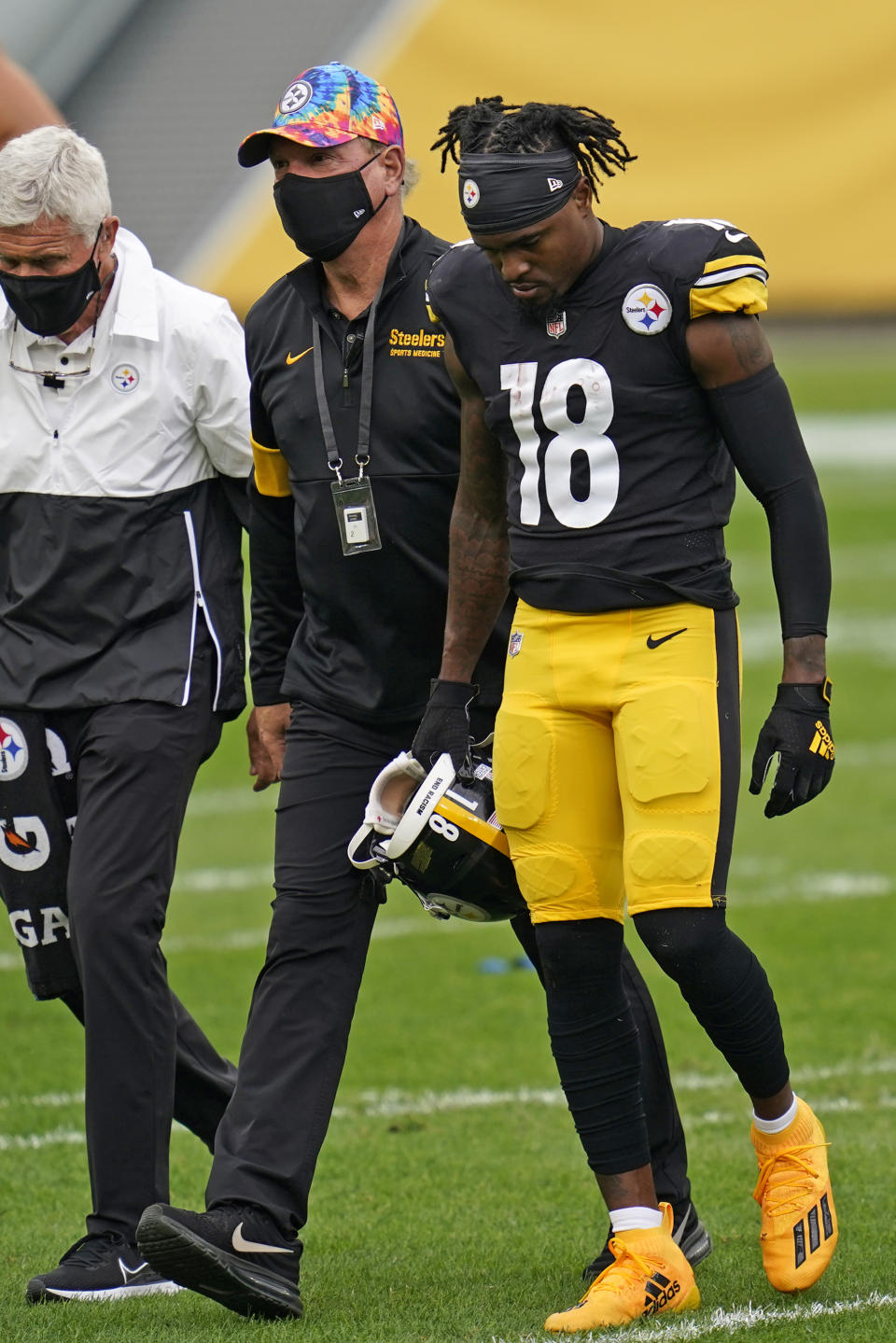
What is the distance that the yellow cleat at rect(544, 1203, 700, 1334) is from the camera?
12.0ft

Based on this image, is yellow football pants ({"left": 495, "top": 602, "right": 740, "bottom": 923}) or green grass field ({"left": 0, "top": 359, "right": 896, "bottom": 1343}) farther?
green grass field ({"left": 0, "top": 359, "right": 896, "bottom": 1343})

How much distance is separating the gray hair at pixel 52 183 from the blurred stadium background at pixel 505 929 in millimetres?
2195

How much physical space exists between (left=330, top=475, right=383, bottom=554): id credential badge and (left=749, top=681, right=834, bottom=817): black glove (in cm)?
95

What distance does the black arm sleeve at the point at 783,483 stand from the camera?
11.8 feet

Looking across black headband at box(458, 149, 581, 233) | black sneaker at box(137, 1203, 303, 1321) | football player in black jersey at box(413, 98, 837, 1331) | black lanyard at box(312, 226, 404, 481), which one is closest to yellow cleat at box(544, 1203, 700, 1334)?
football player in black jersey at box(413, 98, 837, 1331)

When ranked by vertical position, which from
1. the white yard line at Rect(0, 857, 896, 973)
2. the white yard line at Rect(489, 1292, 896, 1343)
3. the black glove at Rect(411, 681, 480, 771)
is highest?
the black glove at Rect(411, 681, 480, 771)

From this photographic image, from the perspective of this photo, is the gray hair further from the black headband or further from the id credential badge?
the black headband

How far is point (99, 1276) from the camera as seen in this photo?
4066mm

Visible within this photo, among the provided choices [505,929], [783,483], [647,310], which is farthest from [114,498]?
[505,929]

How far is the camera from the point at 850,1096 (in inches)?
225

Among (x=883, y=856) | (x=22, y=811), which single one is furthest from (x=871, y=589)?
(x=22, y=811)

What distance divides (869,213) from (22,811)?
16739mm

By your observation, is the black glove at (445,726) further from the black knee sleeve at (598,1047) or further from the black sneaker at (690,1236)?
the black sneaker at (690,1236)

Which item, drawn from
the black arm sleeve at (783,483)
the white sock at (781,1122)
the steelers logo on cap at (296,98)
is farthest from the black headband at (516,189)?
the white sock at (781,1122)
